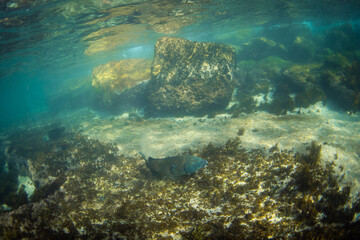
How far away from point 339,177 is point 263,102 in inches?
307

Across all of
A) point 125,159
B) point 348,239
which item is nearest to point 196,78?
point 125,159

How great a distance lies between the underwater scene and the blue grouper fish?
0.04 meters

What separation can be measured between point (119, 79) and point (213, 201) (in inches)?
574

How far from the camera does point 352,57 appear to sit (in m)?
17.3

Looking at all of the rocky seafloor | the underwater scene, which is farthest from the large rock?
the rocky seafloor

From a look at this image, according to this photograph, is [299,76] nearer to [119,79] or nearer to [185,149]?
[185,149]

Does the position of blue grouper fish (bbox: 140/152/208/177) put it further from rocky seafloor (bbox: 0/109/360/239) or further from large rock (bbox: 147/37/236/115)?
large rock (bbox: 147/37/236/115)

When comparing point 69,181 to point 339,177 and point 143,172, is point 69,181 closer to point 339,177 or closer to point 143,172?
point 143,172

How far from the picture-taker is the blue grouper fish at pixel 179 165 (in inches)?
186

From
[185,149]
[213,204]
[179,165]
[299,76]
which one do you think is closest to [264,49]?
[299,76]

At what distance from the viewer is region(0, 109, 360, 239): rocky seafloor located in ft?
13.9

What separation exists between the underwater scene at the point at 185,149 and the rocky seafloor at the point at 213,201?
0.11 ft

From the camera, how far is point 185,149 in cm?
802

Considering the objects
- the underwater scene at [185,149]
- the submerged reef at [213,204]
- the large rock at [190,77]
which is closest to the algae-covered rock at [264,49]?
the underwater scene at [185,149]
